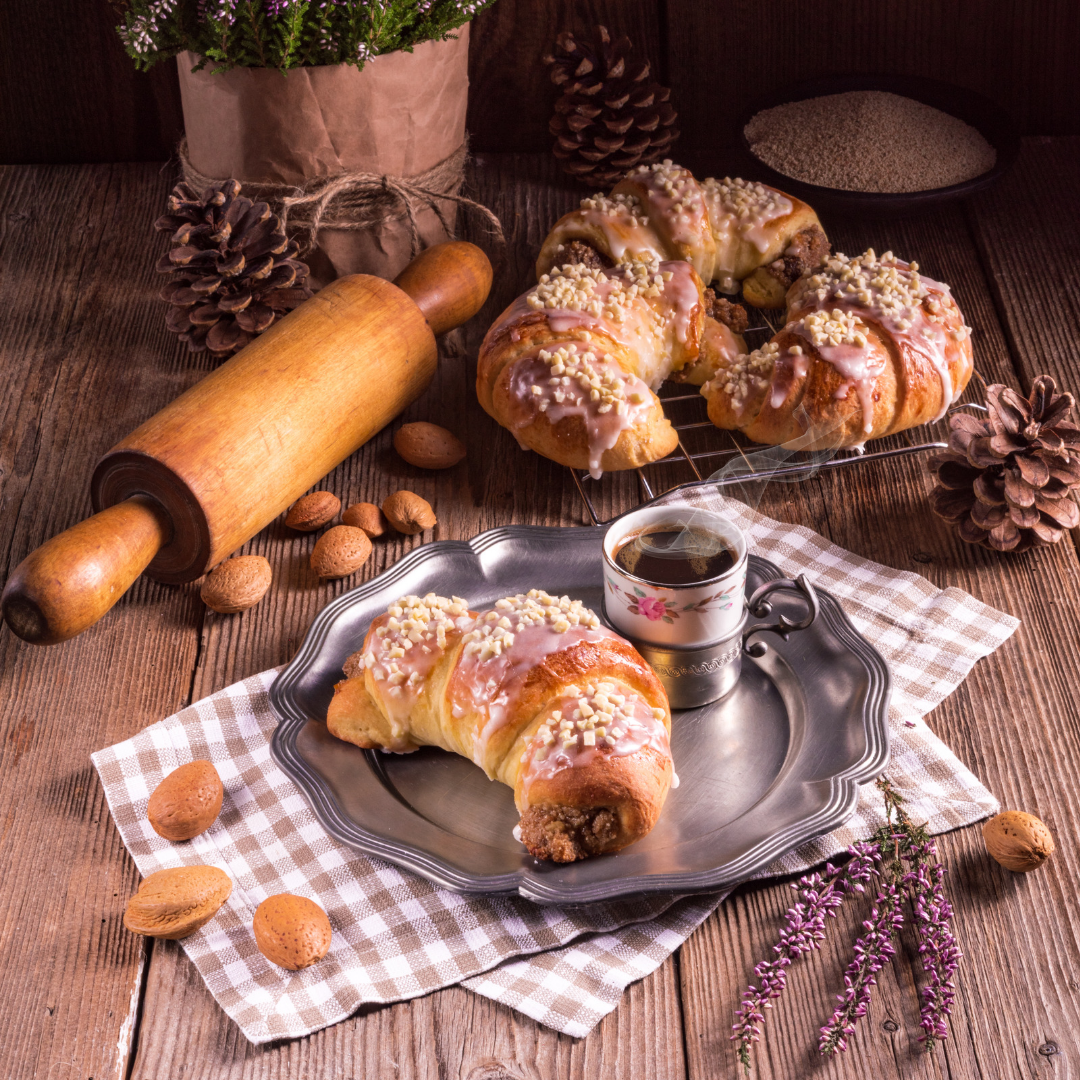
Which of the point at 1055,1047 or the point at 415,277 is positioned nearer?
the point at 1055,1047

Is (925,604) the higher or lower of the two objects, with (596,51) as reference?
lower

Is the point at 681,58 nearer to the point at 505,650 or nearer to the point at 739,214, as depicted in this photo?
the point at 739,214

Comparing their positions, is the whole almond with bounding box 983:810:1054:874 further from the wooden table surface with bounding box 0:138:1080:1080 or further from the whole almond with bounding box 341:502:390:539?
the whole almond with bounding box 341:502:390:539

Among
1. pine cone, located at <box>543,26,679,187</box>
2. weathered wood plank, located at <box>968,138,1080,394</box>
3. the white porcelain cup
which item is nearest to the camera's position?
the white porcelain cup

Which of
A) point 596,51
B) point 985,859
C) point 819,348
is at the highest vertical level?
point 596,51

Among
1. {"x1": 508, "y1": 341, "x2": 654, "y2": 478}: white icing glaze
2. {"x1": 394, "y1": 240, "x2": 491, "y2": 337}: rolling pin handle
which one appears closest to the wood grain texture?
{"x1": 394, "y1": 240, "x2": 491, "y2": 337}: rolling pin handle

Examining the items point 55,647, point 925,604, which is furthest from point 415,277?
point 925,604

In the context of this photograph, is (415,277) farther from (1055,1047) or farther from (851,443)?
(1055,1047)
